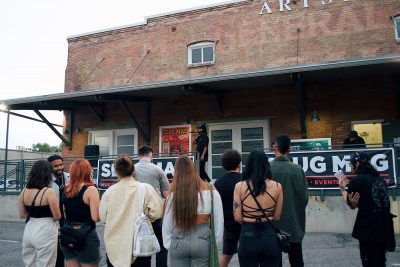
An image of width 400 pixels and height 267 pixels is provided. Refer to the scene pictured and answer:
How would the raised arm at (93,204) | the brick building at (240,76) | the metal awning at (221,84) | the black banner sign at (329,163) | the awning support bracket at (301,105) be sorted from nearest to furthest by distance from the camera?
the raised arm at (93,204), the black banner sign at (329,163), the metal awning at (221,84), the awning support bracket at (301,105), the brick building at (240,76)

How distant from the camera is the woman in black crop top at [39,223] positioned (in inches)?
156

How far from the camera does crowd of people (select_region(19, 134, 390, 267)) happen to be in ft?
10.8

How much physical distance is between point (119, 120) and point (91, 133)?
151cm

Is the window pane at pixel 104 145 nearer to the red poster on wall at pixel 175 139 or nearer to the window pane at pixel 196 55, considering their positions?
the red poster on wall at pixel 175 139

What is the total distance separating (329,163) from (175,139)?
5958 millimetres

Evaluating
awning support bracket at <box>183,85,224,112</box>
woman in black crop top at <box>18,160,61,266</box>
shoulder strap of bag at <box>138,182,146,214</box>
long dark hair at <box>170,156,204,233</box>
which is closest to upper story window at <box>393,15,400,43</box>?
awning support bracket at <box>183,85,224,112</box>

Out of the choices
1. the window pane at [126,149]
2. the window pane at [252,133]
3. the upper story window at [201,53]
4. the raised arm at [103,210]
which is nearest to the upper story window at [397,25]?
the window pane at [252,133]

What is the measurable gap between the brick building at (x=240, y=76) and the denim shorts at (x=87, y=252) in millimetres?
6615

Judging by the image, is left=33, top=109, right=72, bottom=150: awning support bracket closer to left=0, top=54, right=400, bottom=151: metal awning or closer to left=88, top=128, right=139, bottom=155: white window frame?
left=0, top=54, right=400, bottom=151: metal awning

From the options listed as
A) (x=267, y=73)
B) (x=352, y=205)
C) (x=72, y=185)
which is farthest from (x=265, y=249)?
(x=267, y=73)

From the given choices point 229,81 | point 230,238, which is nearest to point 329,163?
point 229,81

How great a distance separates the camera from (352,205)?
407 centimetres

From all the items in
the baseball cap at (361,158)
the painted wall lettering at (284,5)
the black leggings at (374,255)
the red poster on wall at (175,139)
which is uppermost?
the painted wall lettering at (284,5)

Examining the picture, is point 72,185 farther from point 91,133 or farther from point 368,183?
point 91,133
